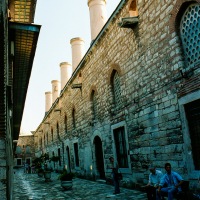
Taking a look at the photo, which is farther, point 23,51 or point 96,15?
point 96,15

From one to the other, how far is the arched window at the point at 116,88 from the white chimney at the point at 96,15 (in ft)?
14.1

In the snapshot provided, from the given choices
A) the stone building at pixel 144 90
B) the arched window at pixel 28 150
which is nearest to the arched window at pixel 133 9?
the stone building at pixel 144 90

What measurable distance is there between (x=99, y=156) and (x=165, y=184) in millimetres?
6584

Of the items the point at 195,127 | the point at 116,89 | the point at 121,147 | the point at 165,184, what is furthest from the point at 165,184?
the point at 116,89

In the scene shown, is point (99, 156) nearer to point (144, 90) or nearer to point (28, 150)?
point (144, 90)

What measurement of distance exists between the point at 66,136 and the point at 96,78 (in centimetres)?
770

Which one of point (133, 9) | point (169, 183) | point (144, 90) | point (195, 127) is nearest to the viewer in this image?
point (169, 183)

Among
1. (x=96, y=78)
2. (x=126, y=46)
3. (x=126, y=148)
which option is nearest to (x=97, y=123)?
(x=96, y=78)

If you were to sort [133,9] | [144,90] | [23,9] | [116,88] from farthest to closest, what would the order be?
[116,88], [133,9], [144,90], [23,9]

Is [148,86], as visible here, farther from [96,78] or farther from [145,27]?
[96,78]

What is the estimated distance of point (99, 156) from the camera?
11.9 meters

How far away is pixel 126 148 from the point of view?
9000 millimetres

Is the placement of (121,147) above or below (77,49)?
below

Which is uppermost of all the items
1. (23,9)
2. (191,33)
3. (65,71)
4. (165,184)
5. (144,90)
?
(65,71)
